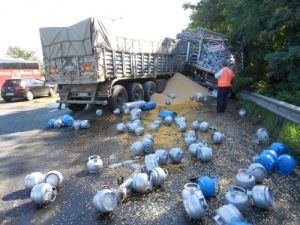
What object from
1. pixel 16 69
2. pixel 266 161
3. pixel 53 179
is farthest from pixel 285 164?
pixel 16 69

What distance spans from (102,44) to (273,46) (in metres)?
5.95

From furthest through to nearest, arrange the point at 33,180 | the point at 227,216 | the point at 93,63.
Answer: the point at 93,63, the point at 33,180, the point at 227,216

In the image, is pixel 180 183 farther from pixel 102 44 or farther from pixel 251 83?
pixel 251 83

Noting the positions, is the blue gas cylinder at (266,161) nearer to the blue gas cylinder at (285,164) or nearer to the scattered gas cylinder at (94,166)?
the blue gas cylinder at (285,164)

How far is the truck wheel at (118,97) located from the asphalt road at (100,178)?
1.73 m

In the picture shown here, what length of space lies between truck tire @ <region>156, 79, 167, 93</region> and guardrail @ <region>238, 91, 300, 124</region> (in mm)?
4212

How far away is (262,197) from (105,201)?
195 cm

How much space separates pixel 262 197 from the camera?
354 centimetres

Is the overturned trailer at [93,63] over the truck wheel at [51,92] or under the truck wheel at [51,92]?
over

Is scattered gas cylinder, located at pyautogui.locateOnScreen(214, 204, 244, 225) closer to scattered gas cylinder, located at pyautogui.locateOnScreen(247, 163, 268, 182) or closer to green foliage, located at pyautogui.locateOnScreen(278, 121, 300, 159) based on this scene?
scattered gas cylinder, located at pyautogui.locateOnScreen(247, 163, 268, 182)

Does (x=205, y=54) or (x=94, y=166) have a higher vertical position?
(x=205, y=54)

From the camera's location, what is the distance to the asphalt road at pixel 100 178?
11.9 ft

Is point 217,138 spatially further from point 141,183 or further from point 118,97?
point 118,97

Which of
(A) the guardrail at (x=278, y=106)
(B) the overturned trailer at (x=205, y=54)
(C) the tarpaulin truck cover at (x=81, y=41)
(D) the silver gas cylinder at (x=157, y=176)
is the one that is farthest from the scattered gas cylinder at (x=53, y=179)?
(B) the overturned trailer at (x=205, y=54)
